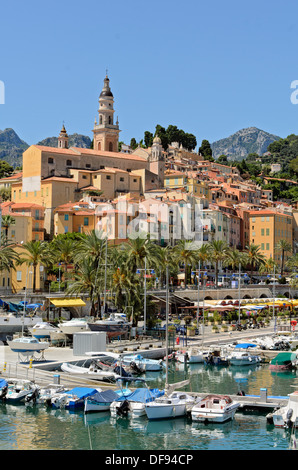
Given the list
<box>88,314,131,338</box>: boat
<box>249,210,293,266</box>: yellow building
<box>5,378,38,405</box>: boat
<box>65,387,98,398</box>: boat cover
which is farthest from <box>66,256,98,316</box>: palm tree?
<box>249,210,293,266</box>: yellow building

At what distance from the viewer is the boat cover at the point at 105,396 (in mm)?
35781

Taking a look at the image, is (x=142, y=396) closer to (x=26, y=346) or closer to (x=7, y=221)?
(x=26, y=346)

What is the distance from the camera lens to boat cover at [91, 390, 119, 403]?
35781 millimetres

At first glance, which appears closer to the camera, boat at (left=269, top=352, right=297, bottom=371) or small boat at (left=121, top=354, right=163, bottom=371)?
small boat at (left=121, top=354, right=163, bottom=371)

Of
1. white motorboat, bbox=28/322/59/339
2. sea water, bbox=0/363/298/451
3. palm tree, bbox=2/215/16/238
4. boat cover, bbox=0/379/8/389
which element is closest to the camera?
sea water, bbox=0/363/298/451

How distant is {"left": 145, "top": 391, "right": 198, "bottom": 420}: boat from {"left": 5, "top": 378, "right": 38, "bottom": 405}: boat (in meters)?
7.05

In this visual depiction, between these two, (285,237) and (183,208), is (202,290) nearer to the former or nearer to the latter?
(183,208)

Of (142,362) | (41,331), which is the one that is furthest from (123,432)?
(41,331)

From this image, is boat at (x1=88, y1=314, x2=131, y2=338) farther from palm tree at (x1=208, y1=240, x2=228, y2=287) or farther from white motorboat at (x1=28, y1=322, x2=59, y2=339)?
palm tree at (x1=208, y1=240, x2=228, y2=287)

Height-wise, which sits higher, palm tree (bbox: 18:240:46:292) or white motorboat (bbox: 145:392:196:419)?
palm tree (bbox: 18:240:46:292)

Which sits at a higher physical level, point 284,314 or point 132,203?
point 132,203
